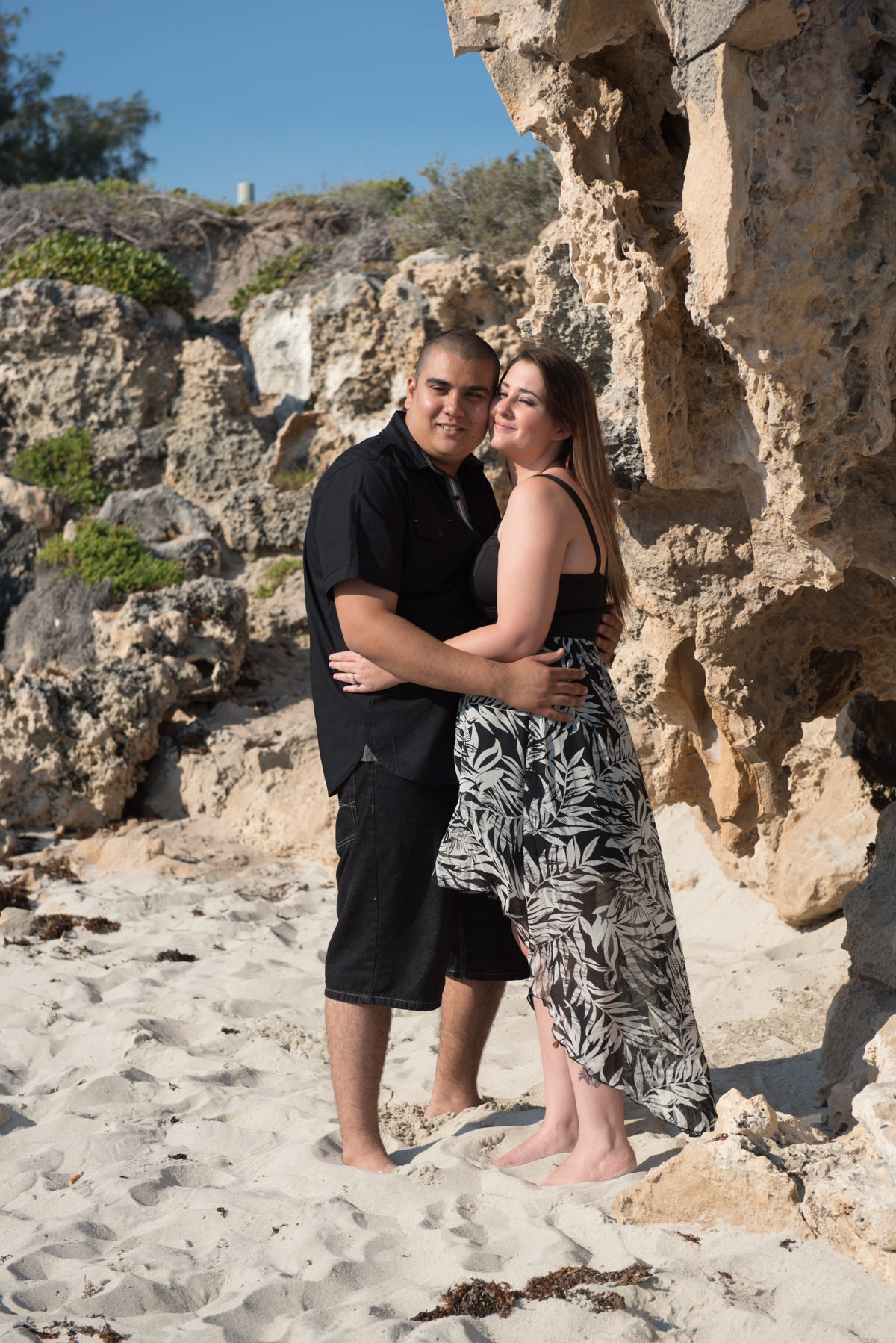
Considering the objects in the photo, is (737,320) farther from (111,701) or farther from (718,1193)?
(111,701)

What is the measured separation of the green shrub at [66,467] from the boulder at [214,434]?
2.63 ft

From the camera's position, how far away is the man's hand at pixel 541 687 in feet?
9.16

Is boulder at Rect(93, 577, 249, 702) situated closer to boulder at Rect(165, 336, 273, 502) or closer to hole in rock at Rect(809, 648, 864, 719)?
boulder at Rect(165, 336, 273, 502)

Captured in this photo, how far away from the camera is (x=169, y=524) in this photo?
367 inches

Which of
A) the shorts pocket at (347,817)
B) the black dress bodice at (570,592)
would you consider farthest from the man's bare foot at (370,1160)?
the black dress bodice at (570,592)

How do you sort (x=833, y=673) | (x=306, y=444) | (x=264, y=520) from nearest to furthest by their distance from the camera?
(x=833, y=673) → (x=264, y=520) → (x=306, y=444)

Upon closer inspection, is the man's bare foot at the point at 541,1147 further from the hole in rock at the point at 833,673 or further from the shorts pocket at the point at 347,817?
the hole in rock at the point at 833,673

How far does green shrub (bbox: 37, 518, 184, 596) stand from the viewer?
836 centimetres

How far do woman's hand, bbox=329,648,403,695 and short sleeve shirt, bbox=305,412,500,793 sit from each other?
0.04m

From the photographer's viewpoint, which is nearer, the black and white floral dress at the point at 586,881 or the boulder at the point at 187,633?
the black and white floral dress at the point at 586,881

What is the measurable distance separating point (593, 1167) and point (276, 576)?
7211mm

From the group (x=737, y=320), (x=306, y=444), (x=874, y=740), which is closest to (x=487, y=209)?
(x=306, y=444)

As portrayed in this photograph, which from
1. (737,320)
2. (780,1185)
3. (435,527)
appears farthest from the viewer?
(435,527)

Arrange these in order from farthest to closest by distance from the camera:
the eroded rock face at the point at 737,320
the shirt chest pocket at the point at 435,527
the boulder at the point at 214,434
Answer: the boulder at the point at 214,434, the shirt chest pocket at the point at 435,527, the eroded rock face at the point at 737,320
